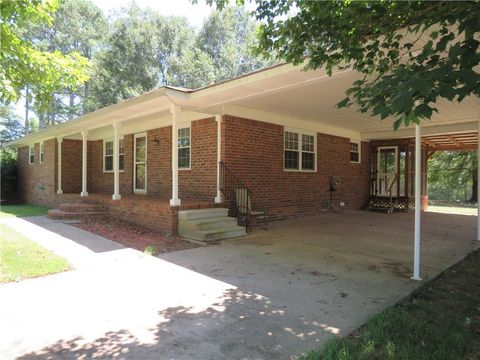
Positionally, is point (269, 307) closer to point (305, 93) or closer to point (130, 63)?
point (305, 93)

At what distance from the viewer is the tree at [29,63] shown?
416cm

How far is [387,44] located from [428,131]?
1007 cm

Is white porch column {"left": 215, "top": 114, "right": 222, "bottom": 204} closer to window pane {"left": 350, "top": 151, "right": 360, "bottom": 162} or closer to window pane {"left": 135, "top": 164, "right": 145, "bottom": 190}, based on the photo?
window pane {"left": 135, "top": 164, "right": 145, "bottom": 190}

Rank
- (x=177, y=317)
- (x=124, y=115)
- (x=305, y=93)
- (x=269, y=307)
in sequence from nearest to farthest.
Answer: (x=177, y=317) < (x=269, y=307) < (x=305, y=93) < (x=124, y=115)

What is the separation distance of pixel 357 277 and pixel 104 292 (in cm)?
340

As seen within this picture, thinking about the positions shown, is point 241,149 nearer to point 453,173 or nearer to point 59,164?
point 59,164

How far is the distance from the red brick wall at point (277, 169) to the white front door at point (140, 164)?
13.2ft

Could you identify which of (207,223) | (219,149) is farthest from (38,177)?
(207,223)

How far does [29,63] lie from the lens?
4.53 meters

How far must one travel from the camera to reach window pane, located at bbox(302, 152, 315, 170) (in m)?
11.6

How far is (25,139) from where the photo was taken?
1692 cm

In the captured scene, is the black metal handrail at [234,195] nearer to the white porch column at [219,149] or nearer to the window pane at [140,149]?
the white porch column at [219,149]

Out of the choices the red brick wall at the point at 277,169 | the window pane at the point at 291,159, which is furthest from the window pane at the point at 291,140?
the red brick wall at the point at 277,169

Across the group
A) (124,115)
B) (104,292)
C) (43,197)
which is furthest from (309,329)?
(43,197)
